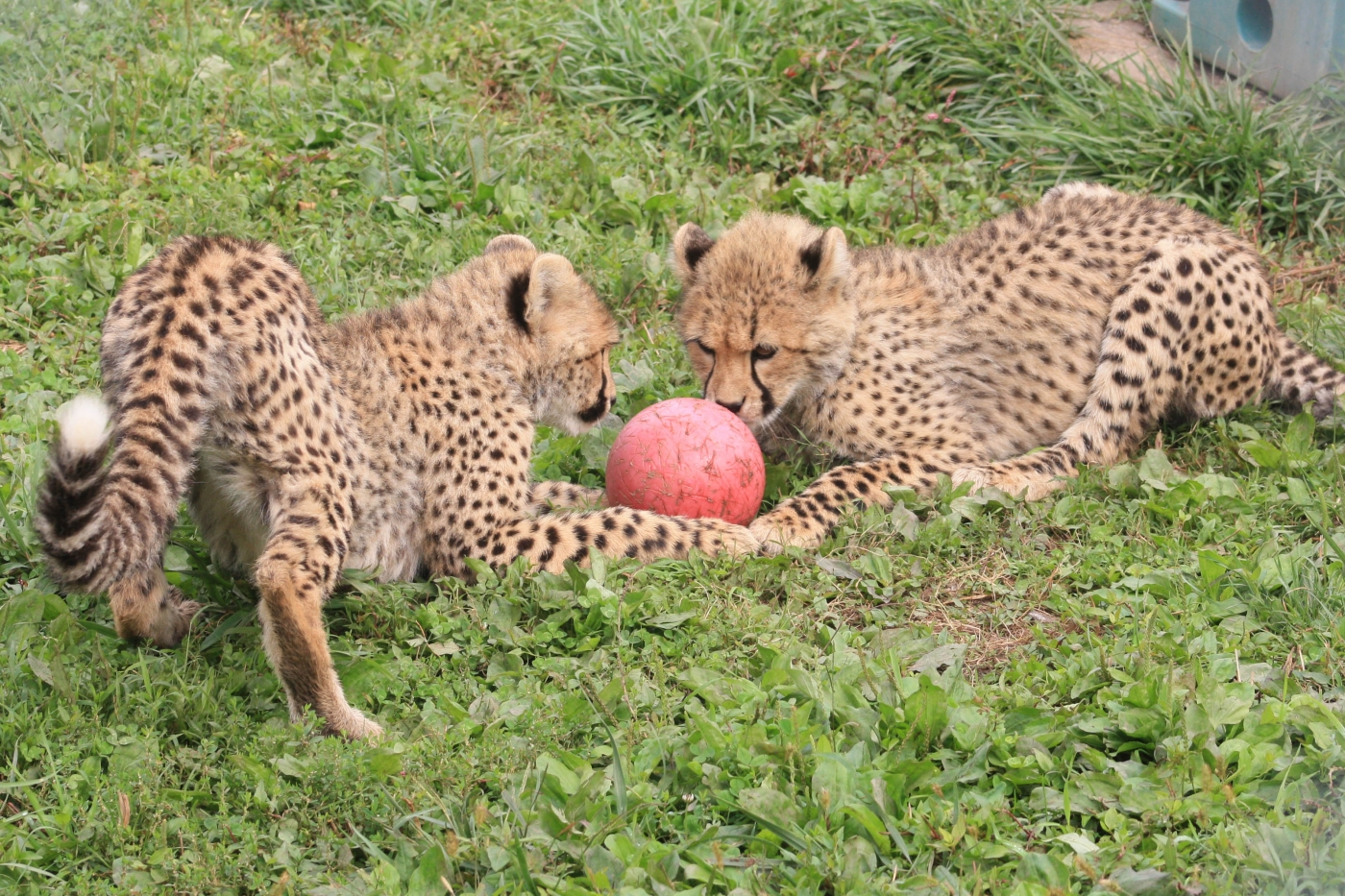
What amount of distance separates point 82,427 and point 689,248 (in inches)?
106

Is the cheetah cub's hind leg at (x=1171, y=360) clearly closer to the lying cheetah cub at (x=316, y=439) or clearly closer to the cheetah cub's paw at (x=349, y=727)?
the lying cheetah cub at (x=316, y=439)

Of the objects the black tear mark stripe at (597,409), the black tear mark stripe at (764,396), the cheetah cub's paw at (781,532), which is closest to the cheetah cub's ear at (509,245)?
the black tear mark stripe at (597,409)

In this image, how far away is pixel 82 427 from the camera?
3234 mm

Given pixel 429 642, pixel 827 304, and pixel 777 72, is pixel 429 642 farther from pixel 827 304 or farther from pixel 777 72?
pixel 777 72

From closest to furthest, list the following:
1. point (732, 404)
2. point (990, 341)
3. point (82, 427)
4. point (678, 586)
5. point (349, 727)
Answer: point (82, 427) → point (349, 727) → point (678, 586) → point (732, 404) → point (990, 341)

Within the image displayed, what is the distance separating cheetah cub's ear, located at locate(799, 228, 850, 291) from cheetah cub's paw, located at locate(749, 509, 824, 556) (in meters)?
0.97

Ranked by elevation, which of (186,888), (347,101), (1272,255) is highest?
(347,101)

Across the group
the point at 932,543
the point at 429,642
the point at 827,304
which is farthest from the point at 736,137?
the point at 429,642

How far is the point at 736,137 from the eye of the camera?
715 centimetres

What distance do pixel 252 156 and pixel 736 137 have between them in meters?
2.38

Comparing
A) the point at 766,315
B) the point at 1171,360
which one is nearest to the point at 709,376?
the point at 766,315

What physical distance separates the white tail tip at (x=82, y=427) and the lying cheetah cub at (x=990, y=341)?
239 cm

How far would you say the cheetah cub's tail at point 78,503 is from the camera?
3.25 meters

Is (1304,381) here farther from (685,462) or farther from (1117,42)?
(1117,42)
